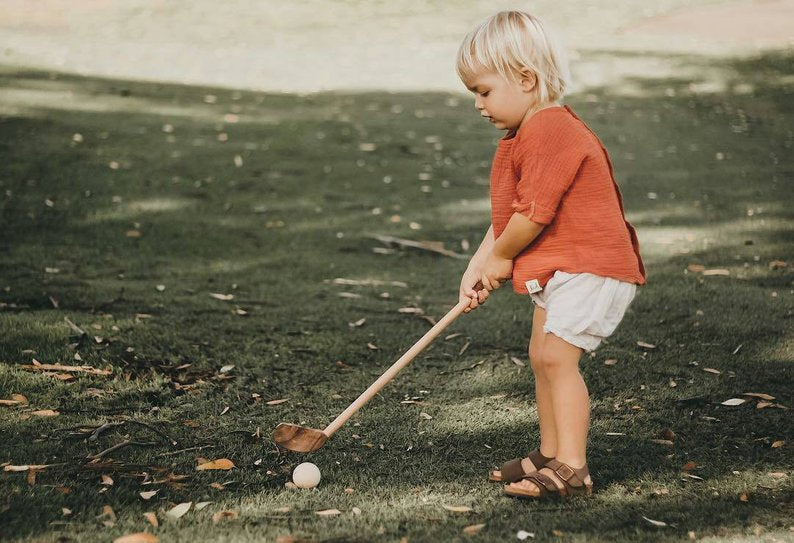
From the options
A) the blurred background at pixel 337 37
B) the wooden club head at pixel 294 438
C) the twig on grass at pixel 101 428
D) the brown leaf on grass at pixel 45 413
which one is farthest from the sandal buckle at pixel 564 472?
the blurred background at pixel 337 37

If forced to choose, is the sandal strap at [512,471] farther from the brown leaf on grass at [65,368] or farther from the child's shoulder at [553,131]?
the brown leaf on grass at [65,368]

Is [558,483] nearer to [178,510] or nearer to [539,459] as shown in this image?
[539,459]

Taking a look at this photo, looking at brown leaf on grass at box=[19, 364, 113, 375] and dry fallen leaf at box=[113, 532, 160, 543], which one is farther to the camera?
brown leaf on grass at box=[19, 364, 113, 375]

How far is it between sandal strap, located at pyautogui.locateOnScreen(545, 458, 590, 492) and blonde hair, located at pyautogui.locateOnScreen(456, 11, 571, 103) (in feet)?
4.15

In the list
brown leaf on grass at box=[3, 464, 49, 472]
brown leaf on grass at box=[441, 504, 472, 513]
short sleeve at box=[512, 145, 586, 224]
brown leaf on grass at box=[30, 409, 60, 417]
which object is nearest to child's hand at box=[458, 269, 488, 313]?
short sleeve at box=[512, 145, 586, 224]

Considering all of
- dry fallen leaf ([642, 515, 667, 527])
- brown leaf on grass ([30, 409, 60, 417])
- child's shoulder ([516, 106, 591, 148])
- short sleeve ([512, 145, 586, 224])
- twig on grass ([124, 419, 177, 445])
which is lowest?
twig on grass ([124, 419, 177, 445])

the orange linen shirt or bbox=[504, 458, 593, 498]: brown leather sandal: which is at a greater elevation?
the orange linen shirt

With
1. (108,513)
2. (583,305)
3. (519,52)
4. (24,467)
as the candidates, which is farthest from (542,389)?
(24,467)

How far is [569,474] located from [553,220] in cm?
89

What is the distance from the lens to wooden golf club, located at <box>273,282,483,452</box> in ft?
11.5

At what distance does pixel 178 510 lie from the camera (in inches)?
125

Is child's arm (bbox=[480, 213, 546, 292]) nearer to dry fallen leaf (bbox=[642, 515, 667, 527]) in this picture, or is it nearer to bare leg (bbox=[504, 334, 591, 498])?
bare leg (bbox=[504, 334, 591, 498])

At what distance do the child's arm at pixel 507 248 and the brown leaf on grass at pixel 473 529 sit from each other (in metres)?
0.84

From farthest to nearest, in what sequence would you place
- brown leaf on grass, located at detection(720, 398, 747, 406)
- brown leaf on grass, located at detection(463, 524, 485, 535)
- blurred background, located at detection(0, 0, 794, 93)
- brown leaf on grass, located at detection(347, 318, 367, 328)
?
blurred background, located at detection(0, 0, 794, 93), brown leaf on grass, located at detection(347, 318, 367, 328), brown leaf on grass, located at detection(720, 398, 747, 406), brown leaf on grass, located at detection(463, 524, 485, 535)
